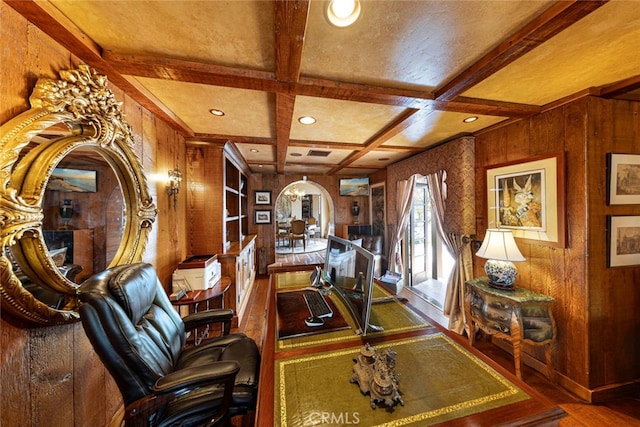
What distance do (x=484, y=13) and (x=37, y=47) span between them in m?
2.10

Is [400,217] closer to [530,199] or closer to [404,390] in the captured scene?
[530,199]

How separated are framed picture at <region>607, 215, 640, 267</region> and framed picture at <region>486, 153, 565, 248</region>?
32 cm

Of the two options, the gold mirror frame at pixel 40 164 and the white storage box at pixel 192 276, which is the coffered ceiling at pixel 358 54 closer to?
the gold mirror frame at pixel 40 164

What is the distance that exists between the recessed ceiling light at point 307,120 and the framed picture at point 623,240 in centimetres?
265

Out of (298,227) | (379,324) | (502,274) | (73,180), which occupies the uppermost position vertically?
(73,180)

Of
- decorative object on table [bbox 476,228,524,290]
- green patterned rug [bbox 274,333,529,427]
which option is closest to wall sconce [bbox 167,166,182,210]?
green patterned rug [bbox 274,333,529,427]

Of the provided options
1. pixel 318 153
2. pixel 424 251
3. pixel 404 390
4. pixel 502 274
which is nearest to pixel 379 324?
pixel 404 390

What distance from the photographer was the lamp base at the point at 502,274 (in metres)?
2.02

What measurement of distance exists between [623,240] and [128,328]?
11.5ft

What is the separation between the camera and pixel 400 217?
412 cm

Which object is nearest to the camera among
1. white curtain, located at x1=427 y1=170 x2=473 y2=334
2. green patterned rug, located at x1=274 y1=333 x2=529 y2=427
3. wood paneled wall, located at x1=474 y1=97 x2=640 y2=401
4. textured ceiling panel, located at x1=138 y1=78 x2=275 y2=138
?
green patterned rug, located at x1=274 y1=333 x2=529 y2=427

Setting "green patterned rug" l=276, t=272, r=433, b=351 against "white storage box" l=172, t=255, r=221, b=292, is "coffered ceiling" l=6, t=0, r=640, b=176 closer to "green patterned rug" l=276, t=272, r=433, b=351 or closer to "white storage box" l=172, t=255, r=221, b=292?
"white storage box" l=172, t=255, r=221, b=292

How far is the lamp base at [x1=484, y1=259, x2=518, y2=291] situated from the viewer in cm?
202

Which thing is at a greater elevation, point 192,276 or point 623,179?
point 623,179
